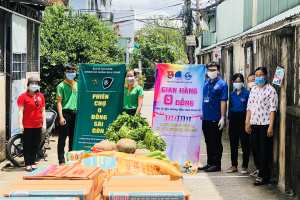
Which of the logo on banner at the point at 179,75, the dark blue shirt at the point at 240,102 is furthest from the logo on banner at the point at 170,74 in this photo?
the dark blue shirt at the point at 240,102

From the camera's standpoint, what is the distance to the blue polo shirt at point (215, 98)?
7.53m

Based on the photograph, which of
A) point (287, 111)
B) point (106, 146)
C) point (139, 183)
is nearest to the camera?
point (139, 183)

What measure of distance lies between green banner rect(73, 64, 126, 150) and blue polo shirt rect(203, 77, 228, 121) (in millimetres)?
1723

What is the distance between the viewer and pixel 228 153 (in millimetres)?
9539

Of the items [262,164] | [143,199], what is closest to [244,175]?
[262,164]

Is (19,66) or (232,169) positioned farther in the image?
(19,66)

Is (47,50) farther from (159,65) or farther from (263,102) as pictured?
(263,102)

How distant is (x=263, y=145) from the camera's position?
258 inches

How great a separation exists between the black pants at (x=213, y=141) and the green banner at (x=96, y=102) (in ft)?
5.99

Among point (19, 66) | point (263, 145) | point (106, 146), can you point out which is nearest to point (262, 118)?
point (263, 145)

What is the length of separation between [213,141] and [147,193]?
5128mm

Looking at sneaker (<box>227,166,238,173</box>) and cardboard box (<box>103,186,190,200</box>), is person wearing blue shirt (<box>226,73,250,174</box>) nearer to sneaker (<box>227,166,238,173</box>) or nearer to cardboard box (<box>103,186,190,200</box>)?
sneaker (<box>227,166,238,173</box>)

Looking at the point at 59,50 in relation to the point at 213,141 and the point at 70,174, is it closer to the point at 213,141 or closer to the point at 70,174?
the point at 213,141

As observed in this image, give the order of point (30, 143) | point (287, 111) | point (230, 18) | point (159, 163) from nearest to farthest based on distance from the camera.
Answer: point (159, 163) < point (287, 111) < point (30, 143) < point (230, 18)
